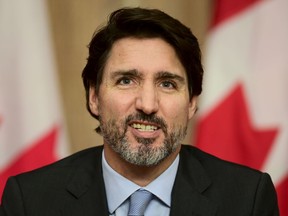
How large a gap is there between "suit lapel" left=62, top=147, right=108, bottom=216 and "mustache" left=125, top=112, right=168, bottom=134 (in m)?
0.27

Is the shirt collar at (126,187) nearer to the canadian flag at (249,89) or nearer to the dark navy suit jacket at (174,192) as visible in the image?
the dark navy suit jacket at (174,192)

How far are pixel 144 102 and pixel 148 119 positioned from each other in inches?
2.2

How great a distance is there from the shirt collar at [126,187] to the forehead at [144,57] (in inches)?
13.8

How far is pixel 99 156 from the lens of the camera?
2006 mm

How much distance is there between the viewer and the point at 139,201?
5.87ft

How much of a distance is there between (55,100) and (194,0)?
0.93 m

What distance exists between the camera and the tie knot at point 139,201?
1.76m

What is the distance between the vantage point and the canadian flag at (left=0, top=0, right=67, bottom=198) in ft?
7.95

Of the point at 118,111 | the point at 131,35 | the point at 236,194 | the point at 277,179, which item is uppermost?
the point at 131,35

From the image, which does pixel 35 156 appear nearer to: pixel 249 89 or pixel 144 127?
pixel 144 127

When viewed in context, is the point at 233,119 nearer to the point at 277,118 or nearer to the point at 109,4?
the point at 277,118

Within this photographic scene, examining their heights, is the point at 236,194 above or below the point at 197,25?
below

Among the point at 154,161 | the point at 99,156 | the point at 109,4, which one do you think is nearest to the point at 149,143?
the point at 154,161

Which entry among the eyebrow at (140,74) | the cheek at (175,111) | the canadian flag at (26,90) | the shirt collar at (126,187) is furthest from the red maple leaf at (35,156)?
the cheek at (175,111)
